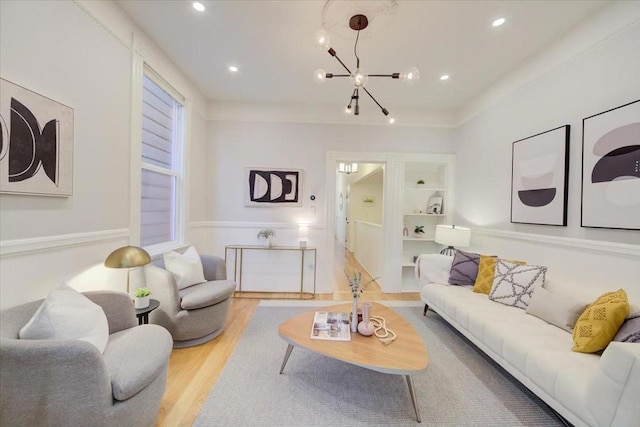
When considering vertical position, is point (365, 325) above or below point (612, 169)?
below

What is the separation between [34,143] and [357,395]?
2591 millimetres

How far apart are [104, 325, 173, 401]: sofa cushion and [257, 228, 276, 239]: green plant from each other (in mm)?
2253

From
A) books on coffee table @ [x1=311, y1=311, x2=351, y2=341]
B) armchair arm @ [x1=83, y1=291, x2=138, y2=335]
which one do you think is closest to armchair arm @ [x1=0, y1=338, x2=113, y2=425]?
armchair arm @ [x1=83, y1=291, x2=138, y2=335]

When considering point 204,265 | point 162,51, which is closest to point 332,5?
point 162,51

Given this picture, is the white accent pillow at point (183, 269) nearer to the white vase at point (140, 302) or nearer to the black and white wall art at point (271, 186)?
the white vase at point (140, 302)

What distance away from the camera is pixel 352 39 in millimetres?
2396

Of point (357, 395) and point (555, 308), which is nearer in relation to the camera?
point (357, 395)

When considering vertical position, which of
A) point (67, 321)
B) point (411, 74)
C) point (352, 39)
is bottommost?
point (67, 321)

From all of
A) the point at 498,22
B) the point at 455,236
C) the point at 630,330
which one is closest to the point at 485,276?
the point at 455,236

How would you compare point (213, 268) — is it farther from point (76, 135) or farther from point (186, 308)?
point (76, 135)

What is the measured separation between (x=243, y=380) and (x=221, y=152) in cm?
316

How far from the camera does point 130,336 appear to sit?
1.57m

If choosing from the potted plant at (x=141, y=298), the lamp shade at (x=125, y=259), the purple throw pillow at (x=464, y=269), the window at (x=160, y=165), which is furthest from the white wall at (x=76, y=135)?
the purple throw pillow at (x=464, y=269)

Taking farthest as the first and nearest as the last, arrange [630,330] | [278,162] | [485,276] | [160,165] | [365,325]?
[278,162]
[160,165]
[485,276]
[365,325]
[630,330]
